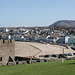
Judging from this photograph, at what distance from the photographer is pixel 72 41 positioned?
99062 mm

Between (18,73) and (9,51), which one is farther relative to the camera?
(9,51)

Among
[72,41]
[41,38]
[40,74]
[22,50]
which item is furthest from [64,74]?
[41,38]

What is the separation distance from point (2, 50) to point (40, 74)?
10641 mm

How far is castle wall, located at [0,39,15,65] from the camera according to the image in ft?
75.4

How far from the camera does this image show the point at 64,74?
42.0 ft

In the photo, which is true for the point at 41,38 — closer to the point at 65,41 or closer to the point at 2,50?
the point at 65,41

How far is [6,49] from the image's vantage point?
76.5 feet

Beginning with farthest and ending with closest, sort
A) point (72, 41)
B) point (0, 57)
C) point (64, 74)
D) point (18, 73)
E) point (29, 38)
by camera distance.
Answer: point (29, 38), point (72, 41), point (0, 57), point (18, 73), point (64, 74)

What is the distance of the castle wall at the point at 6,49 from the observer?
75.4 ft

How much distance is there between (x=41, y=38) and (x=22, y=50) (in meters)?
55.6

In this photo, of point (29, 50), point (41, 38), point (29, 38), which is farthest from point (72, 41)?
point (29, 50)

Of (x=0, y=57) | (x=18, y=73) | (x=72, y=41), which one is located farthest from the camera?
(x=72, y=41)

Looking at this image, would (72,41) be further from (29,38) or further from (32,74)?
(32,74)

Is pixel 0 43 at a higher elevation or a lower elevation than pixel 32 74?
higher
